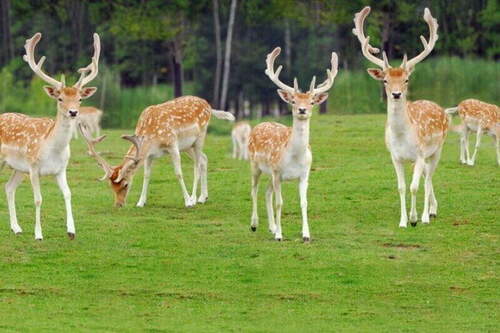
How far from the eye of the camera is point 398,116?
17125mm

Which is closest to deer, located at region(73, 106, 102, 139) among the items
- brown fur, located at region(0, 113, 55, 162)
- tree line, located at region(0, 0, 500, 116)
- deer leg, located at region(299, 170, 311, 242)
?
tree line, located at region(0, 0, 500, 116)

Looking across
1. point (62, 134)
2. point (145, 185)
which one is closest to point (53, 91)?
point (62, 134)

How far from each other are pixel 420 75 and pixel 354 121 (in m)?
7.64

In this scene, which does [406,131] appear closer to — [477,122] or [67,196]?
[67,196]

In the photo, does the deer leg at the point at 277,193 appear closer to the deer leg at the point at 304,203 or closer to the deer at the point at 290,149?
the deer at the point at 290,149

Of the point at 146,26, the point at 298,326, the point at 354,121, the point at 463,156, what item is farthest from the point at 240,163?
the point at 146,26

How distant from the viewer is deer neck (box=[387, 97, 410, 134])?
673 inches

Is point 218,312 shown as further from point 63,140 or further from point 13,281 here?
point 63,140

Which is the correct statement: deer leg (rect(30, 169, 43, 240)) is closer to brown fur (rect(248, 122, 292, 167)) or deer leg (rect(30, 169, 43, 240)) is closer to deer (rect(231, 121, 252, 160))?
brown fur (rect(248, 122, 292, 167))

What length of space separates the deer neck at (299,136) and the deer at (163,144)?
386 cm

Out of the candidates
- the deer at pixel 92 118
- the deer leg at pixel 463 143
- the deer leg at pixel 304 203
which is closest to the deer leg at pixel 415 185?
the deer leg at pixel 304 203

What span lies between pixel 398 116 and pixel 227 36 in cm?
2959

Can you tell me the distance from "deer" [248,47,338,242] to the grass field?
50cm

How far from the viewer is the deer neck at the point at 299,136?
51.5ft
